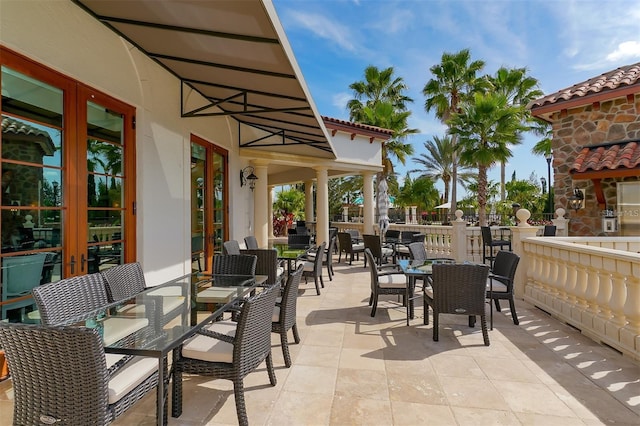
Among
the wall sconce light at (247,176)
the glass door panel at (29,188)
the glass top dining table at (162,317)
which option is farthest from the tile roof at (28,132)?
the wall sconce light at (247,176)

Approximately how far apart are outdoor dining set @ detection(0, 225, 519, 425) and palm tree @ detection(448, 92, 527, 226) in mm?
7583

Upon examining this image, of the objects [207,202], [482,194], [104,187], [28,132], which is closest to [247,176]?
[207,202]

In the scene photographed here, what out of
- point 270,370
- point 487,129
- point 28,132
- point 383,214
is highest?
point 487,129

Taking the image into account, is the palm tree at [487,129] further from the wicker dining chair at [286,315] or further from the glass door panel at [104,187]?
the glass door panel at [104,187]

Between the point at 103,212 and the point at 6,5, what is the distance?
193 centimetres

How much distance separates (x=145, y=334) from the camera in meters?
1.93

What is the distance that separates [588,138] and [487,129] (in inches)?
121

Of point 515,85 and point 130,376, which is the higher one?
point 515,85

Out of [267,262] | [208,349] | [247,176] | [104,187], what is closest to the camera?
[208,349]

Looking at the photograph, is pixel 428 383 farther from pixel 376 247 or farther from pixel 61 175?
pixel 376 247

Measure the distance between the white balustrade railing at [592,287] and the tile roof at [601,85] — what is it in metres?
4.11

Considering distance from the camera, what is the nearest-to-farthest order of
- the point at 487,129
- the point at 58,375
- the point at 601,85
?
the point at 58,375, the point at 601,85, the point at 487,129

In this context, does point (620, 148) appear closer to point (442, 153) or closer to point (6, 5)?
point (6, 5)

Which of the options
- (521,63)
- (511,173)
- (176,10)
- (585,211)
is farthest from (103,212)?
(511,173)
